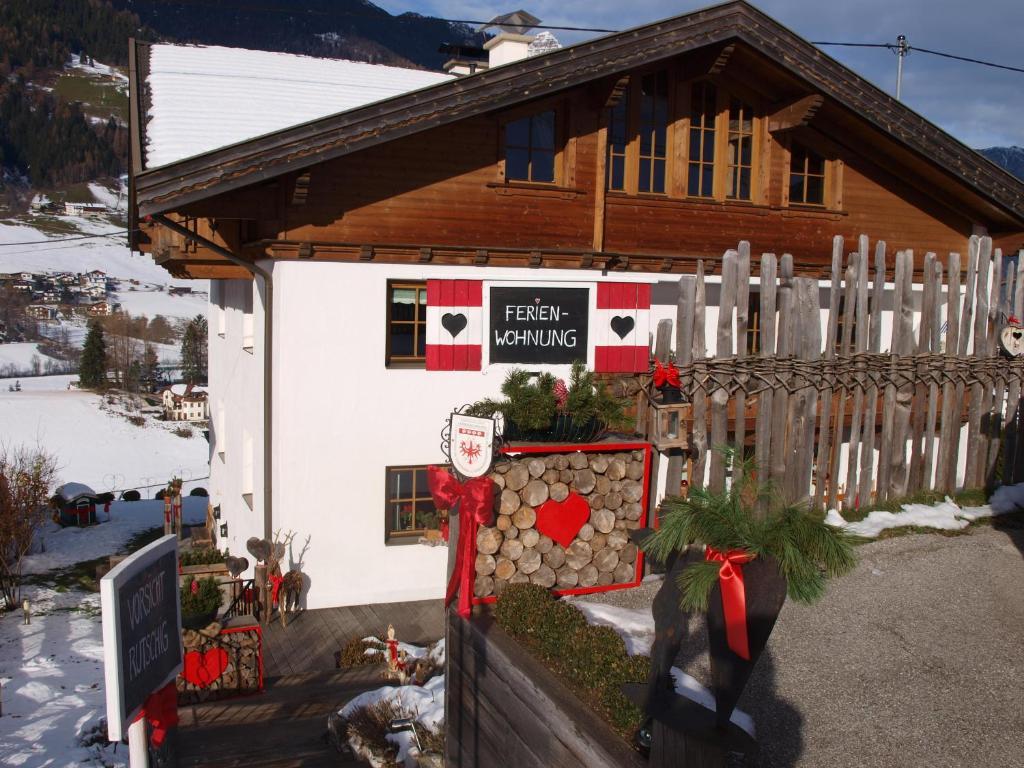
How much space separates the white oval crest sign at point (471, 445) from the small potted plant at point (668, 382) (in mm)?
3370

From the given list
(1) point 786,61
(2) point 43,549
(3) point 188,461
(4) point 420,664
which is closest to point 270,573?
(4) point 420,664

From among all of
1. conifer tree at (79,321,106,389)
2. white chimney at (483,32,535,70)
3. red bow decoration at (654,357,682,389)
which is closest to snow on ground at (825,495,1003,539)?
red bow decoration at (654,357,682,389)

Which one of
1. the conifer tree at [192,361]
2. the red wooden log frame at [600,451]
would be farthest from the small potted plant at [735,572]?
the conifer tree at [192,361]

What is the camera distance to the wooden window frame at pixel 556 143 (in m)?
11.7

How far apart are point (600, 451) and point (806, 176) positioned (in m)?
6.35

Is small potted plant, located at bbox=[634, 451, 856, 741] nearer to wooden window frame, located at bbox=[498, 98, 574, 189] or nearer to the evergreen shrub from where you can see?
the evergreen shrub

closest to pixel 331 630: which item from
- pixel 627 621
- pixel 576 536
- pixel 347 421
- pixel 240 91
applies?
pixel 347 421

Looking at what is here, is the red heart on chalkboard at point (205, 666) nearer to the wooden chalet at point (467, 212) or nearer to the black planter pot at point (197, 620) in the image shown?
the black planter pot at point (197, 620)

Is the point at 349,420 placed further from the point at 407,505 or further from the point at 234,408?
the point at 234,408

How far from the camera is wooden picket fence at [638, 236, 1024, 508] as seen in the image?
11.0 metres

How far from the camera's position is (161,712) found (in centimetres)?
488

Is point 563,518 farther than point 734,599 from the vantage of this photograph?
Yes

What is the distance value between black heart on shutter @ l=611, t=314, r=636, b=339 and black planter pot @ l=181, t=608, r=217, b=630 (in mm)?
Result: 5991

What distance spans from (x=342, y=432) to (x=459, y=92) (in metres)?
4.21
